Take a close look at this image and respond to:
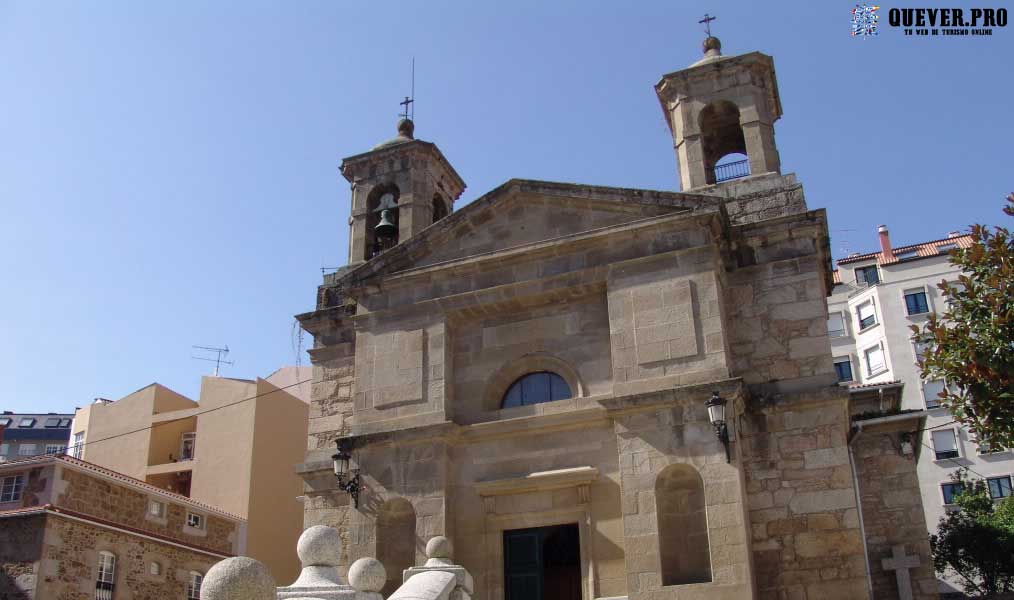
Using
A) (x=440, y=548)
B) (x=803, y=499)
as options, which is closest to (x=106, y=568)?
(x=440, y=548)

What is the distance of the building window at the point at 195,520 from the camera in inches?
1064

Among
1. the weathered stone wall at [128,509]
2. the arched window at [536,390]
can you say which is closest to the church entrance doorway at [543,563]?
the arched window at [536,390]

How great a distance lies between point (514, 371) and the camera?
51.1ft

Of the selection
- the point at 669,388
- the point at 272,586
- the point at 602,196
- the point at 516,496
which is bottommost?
the point at 272,586

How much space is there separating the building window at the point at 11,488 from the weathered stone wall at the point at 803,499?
17.9m

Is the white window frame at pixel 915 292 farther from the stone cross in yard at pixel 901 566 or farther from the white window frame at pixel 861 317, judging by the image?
the stone cross in yard at pixel 901 566

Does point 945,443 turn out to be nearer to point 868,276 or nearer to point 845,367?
point 845,367

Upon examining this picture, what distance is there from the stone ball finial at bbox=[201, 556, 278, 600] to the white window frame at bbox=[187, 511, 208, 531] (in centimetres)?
2204

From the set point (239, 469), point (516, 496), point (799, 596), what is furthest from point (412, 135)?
point (239, 469)

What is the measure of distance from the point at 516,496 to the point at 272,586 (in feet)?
26.9

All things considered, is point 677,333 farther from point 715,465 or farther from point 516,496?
point 516,496

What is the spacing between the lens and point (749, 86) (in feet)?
56.6

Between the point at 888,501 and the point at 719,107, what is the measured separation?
7612mm

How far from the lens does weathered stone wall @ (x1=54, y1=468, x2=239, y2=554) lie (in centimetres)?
2325
